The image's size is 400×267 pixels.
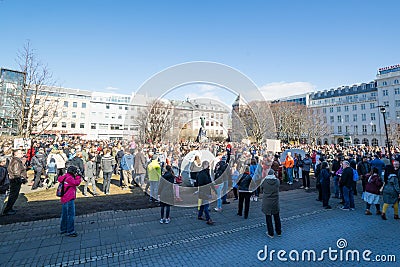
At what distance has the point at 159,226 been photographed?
6.08 meters

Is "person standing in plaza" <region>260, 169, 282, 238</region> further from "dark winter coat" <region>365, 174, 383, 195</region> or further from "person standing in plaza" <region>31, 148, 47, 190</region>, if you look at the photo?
"person standing in plaza" <region>31, 148, 47, 190</region>

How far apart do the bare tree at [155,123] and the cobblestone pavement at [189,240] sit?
60.7 feet

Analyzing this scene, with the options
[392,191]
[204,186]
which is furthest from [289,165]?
[204,186]

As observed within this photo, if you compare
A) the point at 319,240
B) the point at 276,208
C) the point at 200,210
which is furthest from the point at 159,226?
the point at 319,240

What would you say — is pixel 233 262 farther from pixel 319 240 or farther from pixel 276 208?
pixel 319 240

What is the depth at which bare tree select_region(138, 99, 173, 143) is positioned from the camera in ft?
82.1

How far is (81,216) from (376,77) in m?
75.0

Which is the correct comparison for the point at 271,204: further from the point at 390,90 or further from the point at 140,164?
the point at 390,90

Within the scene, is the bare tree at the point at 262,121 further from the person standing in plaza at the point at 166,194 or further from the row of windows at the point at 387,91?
the row of windows at the point at 387,91

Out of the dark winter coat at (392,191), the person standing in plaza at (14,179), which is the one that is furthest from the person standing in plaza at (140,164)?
the dark winter coat at (392,191)

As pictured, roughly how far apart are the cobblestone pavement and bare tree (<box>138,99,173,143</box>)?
60.7ft

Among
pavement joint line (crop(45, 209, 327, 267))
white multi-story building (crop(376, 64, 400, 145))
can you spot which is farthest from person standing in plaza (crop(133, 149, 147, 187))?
white multi-story building (crop(376, 64, 400, 145))

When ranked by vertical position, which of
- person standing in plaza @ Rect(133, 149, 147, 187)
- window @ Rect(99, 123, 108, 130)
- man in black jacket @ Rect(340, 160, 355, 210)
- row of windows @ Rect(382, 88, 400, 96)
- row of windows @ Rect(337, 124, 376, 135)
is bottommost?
man in black jacket @ Rect(340, 160, 355, 210)

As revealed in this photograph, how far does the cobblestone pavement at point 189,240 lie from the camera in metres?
4.32
